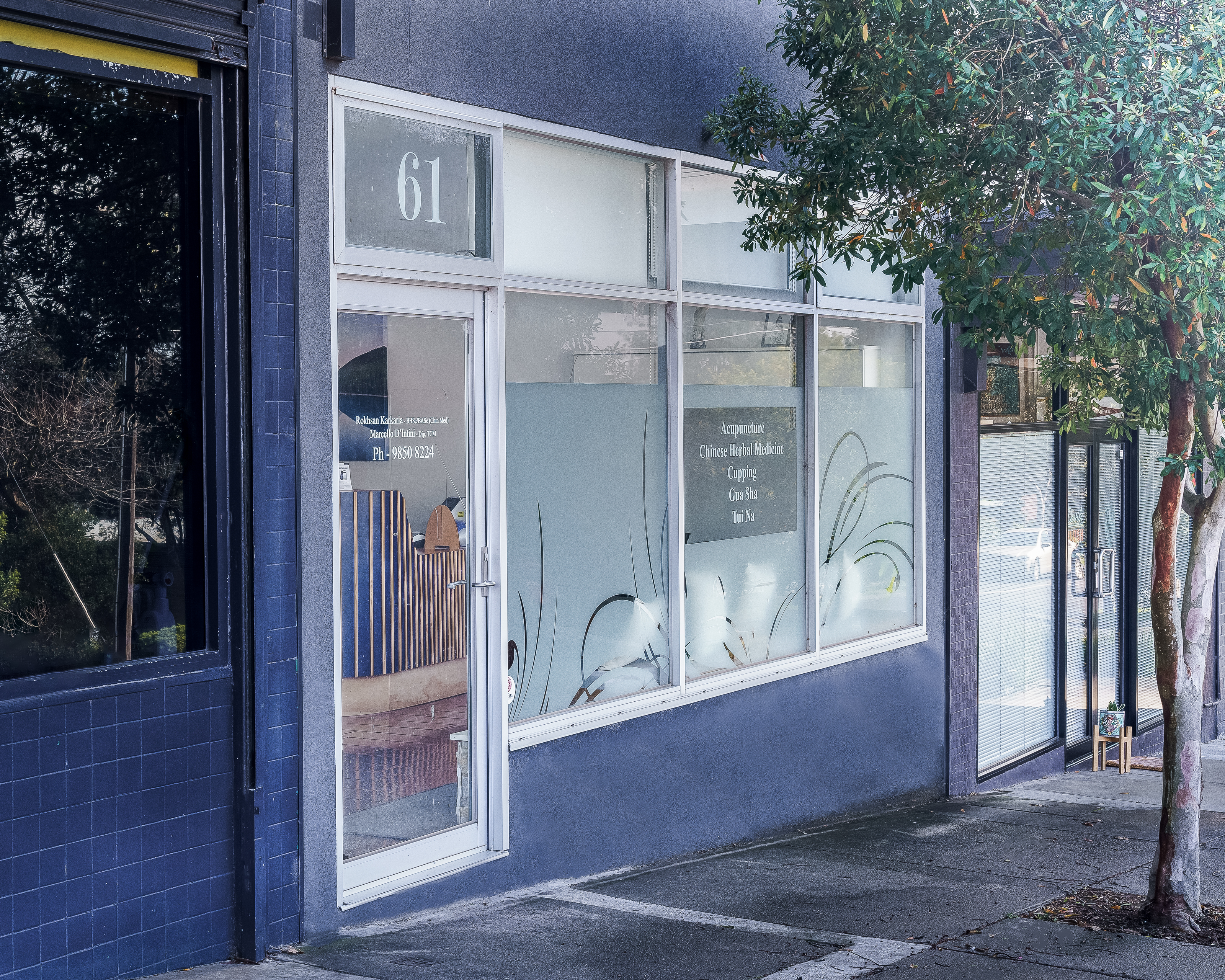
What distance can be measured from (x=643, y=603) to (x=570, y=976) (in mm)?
2475

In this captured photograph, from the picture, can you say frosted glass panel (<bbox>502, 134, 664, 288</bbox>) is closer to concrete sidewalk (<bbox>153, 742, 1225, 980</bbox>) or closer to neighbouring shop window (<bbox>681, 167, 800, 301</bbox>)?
neighbouring shop window (<bbox>681, 167, 800, 301</bbox>)

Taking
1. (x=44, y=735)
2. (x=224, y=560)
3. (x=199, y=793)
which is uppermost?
(x=224, y=560)

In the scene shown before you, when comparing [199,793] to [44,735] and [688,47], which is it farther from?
[688,47]

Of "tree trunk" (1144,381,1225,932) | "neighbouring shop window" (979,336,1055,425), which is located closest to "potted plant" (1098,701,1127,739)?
"neighbouring shop window" (979,336,1055,425)

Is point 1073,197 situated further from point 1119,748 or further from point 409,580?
point 1119,748

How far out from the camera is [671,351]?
7219 millimetres

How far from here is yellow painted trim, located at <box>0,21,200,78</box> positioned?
4391 millimetres

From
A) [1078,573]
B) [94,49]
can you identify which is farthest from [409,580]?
[1078,573]

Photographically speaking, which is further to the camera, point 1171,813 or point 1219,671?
point 1219,671

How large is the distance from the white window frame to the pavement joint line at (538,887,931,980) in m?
0.76

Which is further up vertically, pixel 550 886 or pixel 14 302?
pixel 14 302

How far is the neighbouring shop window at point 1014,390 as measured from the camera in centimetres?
996

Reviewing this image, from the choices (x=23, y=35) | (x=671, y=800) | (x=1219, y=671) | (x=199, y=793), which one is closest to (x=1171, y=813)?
(x=671, y=800)

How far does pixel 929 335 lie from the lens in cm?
945
